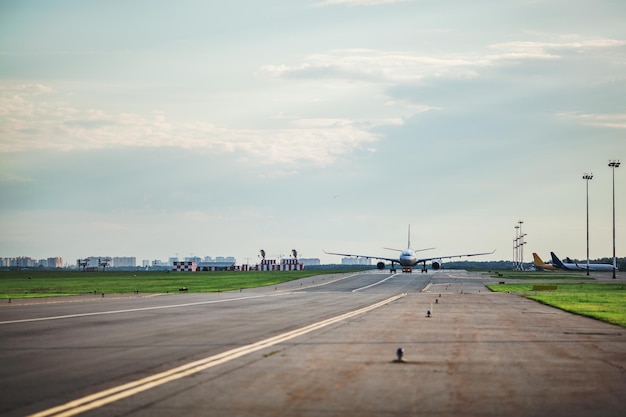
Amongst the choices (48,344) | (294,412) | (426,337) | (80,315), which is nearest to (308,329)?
(426,337)

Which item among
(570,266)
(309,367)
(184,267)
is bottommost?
(184,267)

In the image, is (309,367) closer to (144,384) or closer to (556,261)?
(144,384)

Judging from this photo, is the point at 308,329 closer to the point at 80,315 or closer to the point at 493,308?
the point at 80,315

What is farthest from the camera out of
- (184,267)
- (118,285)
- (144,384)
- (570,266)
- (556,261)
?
(184,267)

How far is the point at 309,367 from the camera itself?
1594cm

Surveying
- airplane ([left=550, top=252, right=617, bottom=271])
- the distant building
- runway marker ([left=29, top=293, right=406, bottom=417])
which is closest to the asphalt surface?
runway marker ([left=29, top=293, right=406, bottom=417])

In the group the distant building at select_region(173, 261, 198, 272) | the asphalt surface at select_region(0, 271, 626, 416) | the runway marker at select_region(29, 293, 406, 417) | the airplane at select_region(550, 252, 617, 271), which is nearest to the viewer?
the runway marker at select_region(29, 293, 406, 417)

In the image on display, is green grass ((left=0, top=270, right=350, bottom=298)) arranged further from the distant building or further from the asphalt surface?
the distant building

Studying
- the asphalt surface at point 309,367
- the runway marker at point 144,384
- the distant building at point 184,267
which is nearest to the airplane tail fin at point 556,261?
the distant building at point 184,267

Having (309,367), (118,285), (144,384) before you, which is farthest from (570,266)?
(144,384)

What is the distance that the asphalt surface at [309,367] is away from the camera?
11594mm

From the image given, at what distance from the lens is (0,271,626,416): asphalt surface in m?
11.6

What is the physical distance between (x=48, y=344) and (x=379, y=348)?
29.0 ft

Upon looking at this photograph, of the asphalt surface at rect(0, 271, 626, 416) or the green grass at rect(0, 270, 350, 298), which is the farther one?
the green grass at rect(0, 270, 350, 298)
